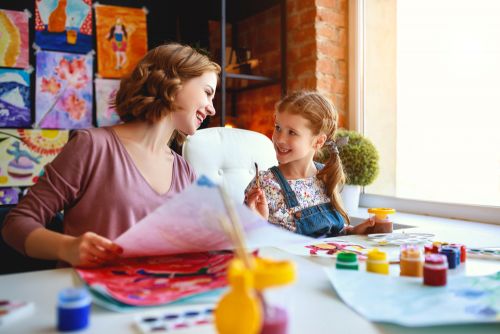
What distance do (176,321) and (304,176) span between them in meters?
1.21

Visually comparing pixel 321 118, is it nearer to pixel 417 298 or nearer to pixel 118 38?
pixel 417 298

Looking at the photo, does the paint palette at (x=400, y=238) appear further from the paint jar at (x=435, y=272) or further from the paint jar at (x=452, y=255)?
the paint jar at (x=435, y=272)

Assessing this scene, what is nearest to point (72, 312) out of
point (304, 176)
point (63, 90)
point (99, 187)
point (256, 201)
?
point (99, 187)

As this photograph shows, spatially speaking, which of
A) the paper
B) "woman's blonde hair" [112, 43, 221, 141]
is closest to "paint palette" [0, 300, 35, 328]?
the paper

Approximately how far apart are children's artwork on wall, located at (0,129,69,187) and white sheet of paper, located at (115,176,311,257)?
6.11 feet

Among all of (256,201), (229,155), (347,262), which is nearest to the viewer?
(347,262)

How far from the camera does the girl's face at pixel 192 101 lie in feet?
3.78

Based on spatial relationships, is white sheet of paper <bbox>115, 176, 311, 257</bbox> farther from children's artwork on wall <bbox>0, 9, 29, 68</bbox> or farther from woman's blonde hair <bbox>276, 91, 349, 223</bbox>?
children's artwork on wall <bbox>0, 9, 29, 68</bbox>

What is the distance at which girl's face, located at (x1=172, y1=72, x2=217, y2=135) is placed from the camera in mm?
1152

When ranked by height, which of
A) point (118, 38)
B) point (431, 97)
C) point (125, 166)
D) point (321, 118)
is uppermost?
point (118, 38)

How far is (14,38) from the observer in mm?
2297

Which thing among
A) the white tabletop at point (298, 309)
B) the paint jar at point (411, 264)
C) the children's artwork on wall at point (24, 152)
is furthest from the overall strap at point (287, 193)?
the children's artwork on wall at point (24, 152)

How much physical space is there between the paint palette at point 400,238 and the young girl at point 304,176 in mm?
299

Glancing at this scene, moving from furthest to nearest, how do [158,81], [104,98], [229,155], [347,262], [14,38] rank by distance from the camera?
[104,98] < [14,38] < [229,155] < [158,81] < [347,262]
